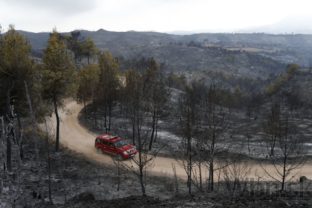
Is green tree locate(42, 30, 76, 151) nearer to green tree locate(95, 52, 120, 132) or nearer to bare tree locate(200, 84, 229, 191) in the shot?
green tree locate(95, 52, 120, 132)

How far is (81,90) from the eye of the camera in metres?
43.1

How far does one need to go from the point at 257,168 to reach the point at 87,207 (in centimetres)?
1576

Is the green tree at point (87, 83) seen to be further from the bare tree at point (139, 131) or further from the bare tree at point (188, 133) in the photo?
the bare tree at point (188, 133)

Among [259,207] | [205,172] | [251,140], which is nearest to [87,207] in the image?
[259,207]

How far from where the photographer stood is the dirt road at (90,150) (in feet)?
81.5

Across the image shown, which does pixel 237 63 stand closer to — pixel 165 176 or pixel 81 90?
pixel 81 90

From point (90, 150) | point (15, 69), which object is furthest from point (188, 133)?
point (90, 150)

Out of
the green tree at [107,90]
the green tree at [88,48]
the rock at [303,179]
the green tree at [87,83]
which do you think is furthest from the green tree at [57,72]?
the green tree at [88,48]

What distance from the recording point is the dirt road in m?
24.8

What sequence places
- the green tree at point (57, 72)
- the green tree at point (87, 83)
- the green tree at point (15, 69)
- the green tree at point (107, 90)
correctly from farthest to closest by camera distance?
the green tree at point (87, 83), the green tree at point (107, 90), the green tree at point (57, 72), the green tree at point (15, 69)

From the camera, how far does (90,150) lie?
2966 cm

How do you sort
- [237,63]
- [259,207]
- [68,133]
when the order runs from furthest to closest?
[237,63] < [68,133] < [259,207]

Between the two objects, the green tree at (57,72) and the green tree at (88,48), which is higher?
the green tree at (88,48)

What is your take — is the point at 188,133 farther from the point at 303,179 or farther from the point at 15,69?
the point at 15,69
